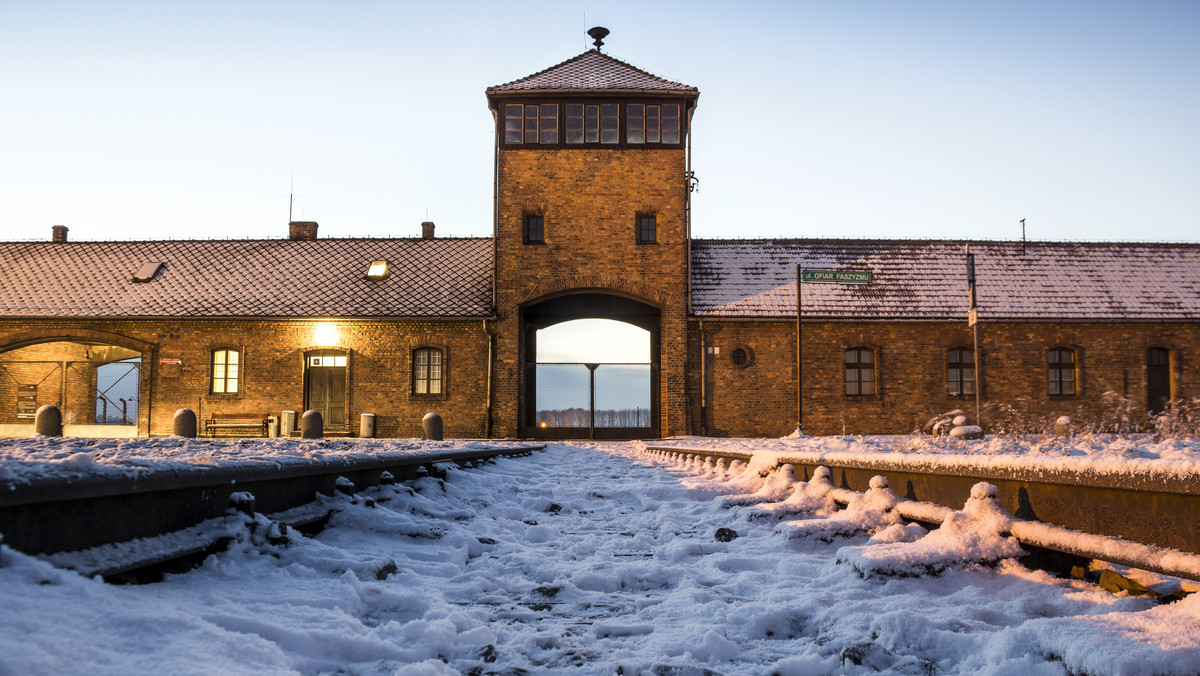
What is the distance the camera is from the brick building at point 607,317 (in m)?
23.1

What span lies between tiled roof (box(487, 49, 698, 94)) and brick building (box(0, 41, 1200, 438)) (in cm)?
9

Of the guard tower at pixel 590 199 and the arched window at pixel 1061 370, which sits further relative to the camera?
the arched window at pixel 1061 370

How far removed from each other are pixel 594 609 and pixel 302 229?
92.2 ft

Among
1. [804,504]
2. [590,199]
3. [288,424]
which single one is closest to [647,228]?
[590,199]

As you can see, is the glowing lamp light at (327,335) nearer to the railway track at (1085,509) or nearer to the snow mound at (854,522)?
the snow mound at (854,522)

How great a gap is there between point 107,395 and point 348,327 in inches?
349

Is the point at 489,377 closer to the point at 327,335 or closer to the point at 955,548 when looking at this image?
the point at 327,335

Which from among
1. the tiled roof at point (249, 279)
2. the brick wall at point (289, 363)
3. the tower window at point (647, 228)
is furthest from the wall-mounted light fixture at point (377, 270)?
the tower window at point (647, 228)

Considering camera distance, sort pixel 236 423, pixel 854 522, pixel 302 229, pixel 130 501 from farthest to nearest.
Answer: pixel 302 229 → pixel 236 423 → pixel 854 522 → pixel 130 501

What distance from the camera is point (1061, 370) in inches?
946

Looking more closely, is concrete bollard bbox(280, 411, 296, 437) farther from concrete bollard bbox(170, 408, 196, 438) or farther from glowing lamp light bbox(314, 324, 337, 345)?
concrete bollard bbox(170, 408, 196, 438)

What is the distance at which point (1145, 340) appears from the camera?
79.3ft

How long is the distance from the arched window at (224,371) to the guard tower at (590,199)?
797 cm

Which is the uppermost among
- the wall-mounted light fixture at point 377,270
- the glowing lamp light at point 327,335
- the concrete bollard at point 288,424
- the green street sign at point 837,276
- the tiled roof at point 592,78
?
the tiled roof at point 592,78
